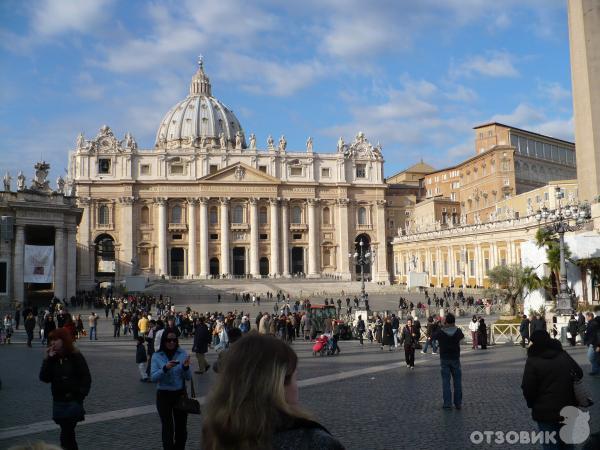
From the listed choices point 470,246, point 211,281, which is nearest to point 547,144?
point 470,246

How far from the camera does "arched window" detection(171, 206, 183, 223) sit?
62.9 metres

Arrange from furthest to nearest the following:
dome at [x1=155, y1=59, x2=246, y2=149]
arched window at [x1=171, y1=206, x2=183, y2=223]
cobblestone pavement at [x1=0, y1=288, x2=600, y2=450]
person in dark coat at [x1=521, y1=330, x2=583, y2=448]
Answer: dome at [x1=155, y1=59, x2=246, y2=149], arched window at [x1=171, y1=206, x2=183, y2=223], cobblestone pavement at [x1=0, y1=288, x2=600, y2=450], person in dark coat at [x1=521, y1=330, x2=583, y2=448]

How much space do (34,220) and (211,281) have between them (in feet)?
81.9

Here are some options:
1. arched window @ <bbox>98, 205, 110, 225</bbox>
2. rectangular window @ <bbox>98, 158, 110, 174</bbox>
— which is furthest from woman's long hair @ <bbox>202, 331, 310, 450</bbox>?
rectangular window @ <bbox>98, 158, 110, 174</bbox>

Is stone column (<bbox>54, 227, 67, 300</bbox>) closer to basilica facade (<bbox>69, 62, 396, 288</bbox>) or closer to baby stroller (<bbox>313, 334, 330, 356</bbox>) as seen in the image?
baby stroller (<bbox>313, 334, 330, 356</bbox>)

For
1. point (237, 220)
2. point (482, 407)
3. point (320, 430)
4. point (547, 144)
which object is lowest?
point (482, 407)

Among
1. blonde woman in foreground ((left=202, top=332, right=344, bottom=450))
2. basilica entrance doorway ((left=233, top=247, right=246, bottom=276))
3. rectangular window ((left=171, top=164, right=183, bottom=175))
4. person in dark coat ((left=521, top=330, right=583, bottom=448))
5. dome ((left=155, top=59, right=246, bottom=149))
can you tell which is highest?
dome ((left=155, top=59, right=246, bottom=149))

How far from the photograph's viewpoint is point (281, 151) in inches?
2586

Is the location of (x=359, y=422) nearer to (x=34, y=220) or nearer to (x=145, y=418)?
(x=145, y=418)

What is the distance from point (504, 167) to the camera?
188 feet

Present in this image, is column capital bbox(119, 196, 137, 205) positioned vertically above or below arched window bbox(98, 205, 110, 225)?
above

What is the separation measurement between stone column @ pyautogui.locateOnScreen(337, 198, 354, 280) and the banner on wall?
38.9m

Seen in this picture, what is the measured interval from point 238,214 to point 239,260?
4.70 metres

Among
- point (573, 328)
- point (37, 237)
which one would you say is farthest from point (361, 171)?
point (573, 328)
